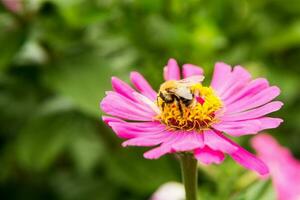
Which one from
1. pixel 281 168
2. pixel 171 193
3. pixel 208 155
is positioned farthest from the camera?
pixel 281 168

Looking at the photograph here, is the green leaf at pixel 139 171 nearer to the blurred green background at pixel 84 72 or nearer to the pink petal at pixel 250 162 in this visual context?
the blurred green background at pixel 84 72

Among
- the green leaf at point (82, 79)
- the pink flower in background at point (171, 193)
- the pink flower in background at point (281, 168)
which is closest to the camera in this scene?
the pink flower in background at point (171, 193)

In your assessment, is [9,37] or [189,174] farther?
[9,37]

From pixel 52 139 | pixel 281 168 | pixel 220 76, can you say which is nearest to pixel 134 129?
pixel 220 76

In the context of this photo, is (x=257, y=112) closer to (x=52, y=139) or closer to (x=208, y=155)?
(x=208, y=155)

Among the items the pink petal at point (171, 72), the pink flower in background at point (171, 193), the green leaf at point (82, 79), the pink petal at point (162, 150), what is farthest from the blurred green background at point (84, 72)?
the pink petal at point (162, 150)

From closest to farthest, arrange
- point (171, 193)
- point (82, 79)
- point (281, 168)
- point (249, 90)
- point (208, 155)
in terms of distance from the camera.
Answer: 1. point (208, 155)
2. point (249, 90)
3. point (171, 193)
4. point (281, 168)
5. point (82, 79)

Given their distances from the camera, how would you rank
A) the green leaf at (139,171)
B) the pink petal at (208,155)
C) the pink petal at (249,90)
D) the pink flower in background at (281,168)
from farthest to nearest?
1. the green leaf at (139,171)
2. the pink flower in background at (281,168)
3. the pink petal at (249,90)
4. the pink petal at (208,155)

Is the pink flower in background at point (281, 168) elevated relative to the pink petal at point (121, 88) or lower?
elevated
